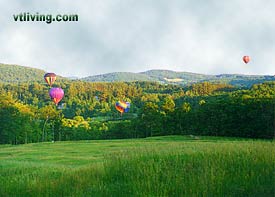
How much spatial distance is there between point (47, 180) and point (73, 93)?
99.2 m

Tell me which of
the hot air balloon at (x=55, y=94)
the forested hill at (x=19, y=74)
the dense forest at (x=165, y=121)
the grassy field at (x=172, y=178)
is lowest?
the dense forest at (x=165, y=121)

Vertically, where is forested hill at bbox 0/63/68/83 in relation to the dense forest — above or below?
above

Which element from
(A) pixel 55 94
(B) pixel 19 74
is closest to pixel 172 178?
(A) pixel 55 94

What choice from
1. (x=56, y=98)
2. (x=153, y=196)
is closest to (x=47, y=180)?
(x=153, y=196)

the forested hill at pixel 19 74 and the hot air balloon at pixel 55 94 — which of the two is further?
the forested hill at pixel 19 74

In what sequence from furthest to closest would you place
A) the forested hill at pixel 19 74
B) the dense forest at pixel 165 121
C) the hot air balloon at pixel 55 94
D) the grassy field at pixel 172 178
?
the forested hill at pixel 19 74, the hot air balloon at pixel 55 94, the dense forest at pixel 165 121, the grassy field at pixel 172 178

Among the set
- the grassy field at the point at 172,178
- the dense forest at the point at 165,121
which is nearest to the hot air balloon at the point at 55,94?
the dense forest at the point at 165,121

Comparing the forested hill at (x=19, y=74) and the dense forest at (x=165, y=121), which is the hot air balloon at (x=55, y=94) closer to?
the dense forest at (x=165, y=121)

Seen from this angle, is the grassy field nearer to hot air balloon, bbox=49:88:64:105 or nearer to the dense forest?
the dense forest

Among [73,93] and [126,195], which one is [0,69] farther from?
[126,195]

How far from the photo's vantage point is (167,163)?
28.7 ft

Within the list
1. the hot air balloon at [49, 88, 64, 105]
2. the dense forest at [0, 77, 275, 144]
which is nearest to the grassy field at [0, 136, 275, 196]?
the dense forest at [0, 77, 275, 144]

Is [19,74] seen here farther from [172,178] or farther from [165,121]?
[172,178]

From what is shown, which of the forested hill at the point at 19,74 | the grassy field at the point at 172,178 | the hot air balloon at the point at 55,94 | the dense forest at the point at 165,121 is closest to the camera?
the grassy field at the point at 172,178
